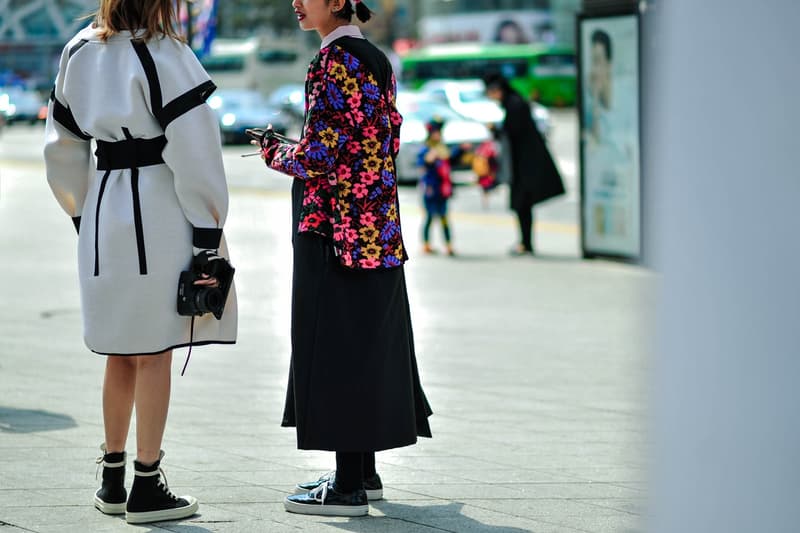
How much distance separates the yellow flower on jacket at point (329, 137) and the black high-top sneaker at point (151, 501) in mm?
1104

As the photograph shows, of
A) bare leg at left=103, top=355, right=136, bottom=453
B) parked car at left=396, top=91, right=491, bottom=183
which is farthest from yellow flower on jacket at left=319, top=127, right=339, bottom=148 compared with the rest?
parked car at left=396, top=91, right=491, bottom=183

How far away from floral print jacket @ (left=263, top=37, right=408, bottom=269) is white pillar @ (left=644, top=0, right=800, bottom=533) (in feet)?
8.40

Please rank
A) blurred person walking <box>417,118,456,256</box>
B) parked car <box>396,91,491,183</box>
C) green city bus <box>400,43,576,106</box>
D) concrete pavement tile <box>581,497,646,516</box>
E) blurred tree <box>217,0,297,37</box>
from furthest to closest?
1. blurred tree <box>217,0,297,37</box>
2. green city bus <box>400,43,576,106</box>
3. parked car <box>396,91,491,183</box>
4. blurred person walking <box>417,118,456,256</box>
5. concrete pavement tile <box>581,497,646,516</box>

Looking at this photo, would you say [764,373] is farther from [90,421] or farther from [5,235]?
[5,235]

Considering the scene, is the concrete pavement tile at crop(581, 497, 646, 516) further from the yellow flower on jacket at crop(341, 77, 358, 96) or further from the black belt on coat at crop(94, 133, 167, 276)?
the black belt on coat at crop(94, 133, 167, 276)

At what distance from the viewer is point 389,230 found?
13.5ft

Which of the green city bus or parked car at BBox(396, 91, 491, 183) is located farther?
the green city bus

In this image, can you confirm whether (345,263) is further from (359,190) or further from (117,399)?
(117,399)

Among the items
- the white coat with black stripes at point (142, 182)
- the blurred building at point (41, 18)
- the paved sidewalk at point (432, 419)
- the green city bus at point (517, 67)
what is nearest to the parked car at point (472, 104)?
the green city bus at point (517, 67)

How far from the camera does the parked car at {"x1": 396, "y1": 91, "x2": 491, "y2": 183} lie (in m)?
22.1

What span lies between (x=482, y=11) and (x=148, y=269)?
3166 inches

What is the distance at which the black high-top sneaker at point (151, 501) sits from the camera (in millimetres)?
4008

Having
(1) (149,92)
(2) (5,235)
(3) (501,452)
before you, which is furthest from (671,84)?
(2) (5,235)

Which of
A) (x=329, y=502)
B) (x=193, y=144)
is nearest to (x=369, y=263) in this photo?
(x=193, y=144)
